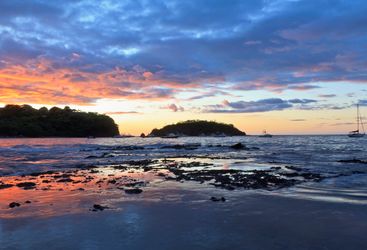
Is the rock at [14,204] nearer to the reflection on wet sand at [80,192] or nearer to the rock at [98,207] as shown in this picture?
the reflection on wet sand at [80,192]

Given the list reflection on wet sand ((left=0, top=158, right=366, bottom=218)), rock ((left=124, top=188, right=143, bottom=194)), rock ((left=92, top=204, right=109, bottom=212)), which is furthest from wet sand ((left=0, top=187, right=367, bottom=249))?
rock ((left=124, top=188, right=143, bottom=194))

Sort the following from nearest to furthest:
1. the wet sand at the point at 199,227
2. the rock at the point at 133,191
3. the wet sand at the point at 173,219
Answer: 1. the wet sand at the point at 199,227
2. the wet sand at the point at 173,219
3. the rock at the point at 133,191

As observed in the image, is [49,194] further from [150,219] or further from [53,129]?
[53,129]

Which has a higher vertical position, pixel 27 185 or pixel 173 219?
pixel 27 185

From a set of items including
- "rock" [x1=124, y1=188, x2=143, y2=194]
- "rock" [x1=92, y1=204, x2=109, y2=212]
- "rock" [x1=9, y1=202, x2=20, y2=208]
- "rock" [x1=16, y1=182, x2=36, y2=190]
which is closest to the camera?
"rock" [x1=92, y1=204, x2=109, y2=212]

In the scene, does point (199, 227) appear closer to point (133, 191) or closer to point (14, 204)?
point (133, 191)

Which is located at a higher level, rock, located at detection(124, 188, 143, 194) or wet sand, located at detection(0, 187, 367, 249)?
rock, located at detection(124, 188, 143, 194)

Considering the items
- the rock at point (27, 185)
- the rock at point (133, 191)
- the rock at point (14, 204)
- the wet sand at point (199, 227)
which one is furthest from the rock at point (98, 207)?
the rock at point (27, 185)

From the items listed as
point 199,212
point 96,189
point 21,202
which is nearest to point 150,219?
point 199,212

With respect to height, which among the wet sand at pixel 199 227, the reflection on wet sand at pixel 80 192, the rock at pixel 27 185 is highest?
the rock at pixel 27 185

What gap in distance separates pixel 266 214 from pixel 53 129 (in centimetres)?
19770

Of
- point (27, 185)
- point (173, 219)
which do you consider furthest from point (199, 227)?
point (27, 185)

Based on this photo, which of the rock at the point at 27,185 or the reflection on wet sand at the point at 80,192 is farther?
the rock at the point at 27,185

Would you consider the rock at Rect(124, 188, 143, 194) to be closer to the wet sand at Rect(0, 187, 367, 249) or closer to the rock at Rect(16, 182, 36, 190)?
the wet sand at Rect(0, 187, 367, 249)
